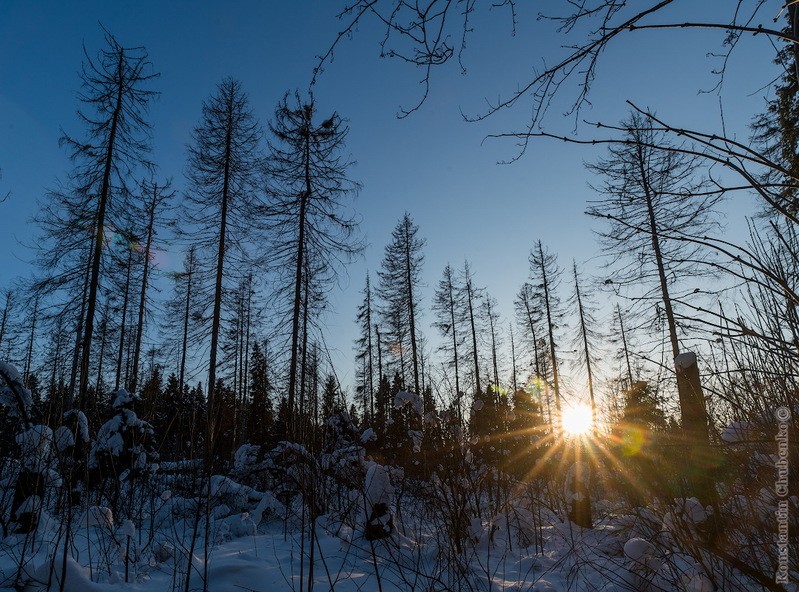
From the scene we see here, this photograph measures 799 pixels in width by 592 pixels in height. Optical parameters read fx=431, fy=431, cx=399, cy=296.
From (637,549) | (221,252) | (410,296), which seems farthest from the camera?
(410,296)

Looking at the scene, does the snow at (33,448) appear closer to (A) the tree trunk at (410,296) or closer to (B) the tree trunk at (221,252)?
(B) the tree trunk at (221,252)

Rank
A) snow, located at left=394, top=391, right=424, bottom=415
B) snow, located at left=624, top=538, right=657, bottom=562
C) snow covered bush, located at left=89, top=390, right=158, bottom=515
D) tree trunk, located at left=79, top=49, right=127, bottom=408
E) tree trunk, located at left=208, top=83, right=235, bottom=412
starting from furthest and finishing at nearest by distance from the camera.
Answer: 1. tree trunk, located at left=208, top=83, right=235, bottom=412
2. tree trunk, located at left=79, top=49, right=127, bottom=408
3. snow, located at left=394, top=391, right=424, bottom=415
4. snow covered bush, located at left=89, top=390, right=158, bottom=515
5. snow, located at left=624, top=538, right=657, bottom=562

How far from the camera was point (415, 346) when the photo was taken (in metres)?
21.9

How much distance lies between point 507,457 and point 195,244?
11039 mm

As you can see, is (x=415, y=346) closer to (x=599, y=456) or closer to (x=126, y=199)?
(x=126, y=199)

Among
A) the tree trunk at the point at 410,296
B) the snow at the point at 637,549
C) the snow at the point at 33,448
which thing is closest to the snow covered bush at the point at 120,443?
the snow at the point at 33,448

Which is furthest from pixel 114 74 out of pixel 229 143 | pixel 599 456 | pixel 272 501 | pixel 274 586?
pixel 599 456

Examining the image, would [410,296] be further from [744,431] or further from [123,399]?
[744,431]

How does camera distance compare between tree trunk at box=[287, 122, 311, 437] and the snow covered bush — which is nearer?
the snow covered bush

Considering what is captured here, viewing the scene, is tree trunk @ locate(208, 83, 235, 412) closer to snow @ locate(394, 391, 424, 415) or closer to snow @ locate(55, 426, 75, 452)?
snow @ locate(394, 391, 424, 415)

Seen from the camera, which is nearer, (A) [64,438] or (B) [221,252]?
(A) [64,438]

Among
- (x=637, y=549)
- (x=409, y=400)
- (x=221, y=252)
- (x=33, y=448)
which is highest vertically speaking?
(x=221, y=252)

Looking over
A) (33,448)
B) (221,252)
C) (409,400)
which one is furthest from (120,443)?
(221,252)

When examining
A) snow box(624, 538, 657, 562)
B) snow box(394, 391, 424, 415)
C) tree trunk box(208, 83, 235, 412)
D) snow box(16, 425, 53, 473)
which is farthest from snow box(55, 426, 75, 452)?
tree trunk box(208, 83, 235, 412)
